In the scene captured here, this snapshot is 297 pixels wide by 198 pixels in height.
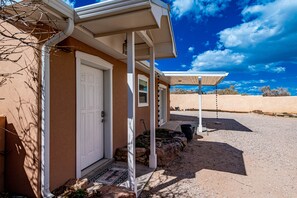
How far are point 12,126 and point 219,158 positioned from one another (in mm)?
4924

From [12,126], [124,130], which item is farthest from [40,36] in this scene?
[124,130]

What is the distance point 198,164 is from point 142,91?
3606 millimetres

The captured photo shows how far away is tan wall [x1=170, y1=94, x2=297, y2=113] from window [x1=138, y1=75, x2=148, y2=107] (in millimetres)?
19708

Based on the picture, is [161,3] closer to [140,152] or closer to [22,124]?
[22,124]

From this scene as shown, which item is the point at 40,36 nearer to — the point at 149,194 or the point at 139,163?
the point at 149,194

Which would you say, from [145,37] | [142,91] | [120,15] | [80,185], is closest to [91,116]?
[80,185]

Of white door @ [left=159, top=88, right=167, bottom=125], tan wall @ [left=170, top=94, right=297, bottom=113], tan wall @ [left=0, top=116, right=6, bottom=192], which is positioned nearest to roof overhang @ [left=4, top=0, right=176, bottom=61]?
tan wall @ [left=0, top=116, right=6, bottom=192]

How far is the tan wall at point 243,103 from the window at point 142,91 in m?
19.7

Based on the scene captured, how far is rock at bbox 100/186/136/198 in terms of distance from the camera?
2504mm

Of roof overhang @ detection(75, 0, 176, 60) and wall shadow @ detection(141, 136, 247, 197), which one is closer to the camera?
roof overhang @ detection(75, 0, 176, 60)

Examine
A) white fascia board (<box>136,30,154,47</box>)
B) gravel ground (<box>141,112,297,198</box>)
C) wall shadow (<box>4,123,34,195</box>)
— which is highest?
white fascia board (<box>136,30,154,47</box>)

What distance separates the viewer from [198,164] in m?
4.66

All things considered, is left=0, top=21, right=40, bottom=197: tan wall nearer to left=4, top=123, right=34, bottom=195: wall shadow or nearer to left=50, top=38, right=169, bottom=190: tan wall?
left=4, top=123, right=34, bottom=195: wall shadow

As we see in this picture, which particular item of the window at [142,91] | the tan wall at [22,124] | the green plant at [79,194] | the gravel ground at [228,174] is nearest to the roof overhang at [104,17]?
the tan wall at [22,124]
